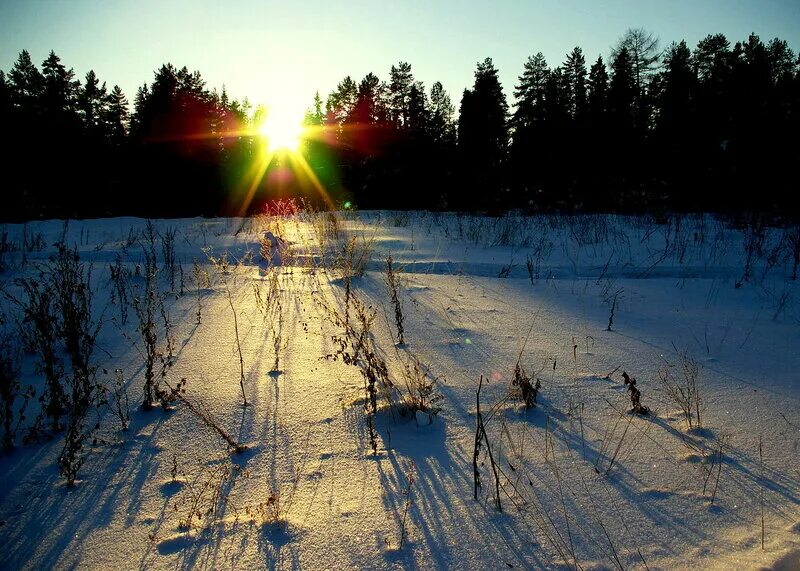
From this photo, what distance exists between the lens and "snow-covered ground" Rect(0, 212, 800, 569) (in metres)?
1.37

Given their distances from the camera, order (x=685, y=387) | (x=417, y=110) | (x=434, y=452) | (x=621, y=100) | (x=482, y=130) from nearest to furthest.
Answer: (x=434, y=452) → (x=685, y=387) → (x=621, y=100) → (x=482, y=130) → (x=417, y=110)

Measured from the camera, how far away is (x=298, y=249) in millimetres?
6645

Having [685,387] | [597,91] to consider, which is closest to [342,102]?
[597,91]

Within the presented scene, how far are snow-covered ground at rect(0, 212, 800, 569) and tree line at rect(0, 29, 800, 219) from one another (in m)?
12.7

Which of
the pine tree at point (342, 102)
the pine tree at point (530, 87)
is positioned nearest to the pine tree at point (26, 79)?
the pine tree at point (342, 102)

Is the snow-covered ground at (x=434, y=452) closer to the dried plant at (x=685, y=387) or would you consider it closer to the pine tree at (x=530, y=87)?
the dried plant at (x=685, y=387)

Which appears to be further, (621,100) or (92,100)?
(92,100)

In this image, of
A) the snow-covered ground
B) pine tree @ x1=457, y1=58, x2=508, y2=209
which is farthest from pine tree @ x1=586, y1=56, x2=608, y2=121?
the snow-covered ground

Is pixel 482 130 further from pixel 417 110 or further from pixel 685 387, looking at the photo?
pixel 685 387

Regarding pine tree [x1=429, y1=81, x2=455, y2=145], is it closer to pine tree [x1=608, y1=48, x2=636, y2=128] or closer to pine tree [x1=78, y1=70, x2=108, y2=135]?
pine tree [x1=608, y1=48, x2=636, y2=128]

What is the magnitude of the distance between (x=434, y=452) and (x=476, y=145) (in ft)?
88.5

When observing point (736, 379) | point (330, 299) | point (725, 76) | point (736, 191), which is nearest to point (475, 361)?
point (736, 379)

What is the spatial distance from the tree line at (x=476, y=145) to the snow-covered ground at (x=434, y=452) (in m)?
12.7

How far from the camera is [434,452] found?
1.86 metres
